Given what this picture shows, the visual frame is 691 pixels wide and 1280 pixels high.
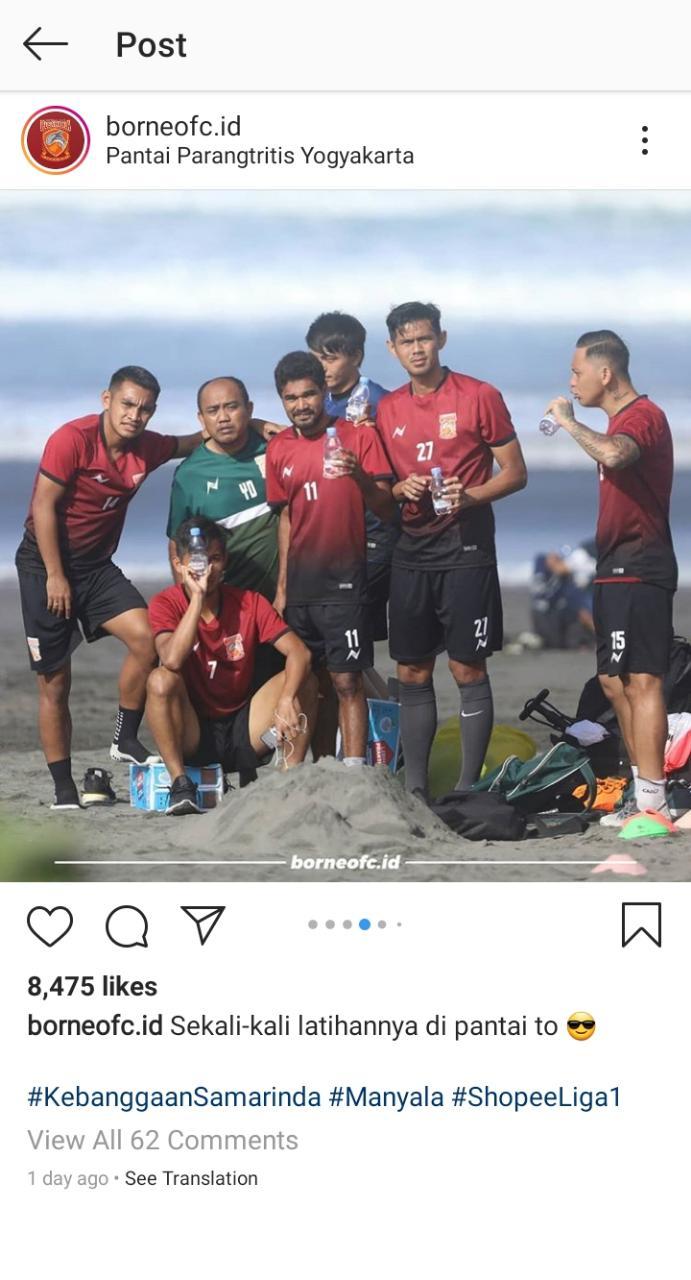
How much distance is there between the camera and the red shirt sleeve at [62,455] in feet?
23.6

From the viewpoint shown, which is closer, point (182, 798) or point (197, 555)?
point (197, 555)

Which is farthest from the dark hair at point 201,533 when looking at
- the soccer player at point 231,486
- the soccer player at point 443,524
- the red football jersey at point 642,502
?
the red football jersey at point 642,502

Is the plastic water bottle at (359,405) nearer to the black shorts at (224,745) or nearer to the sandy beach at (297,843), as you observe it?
the black shorts at (224,745)

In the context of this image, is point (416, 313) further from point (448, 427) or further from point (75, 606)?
point (75, 606)

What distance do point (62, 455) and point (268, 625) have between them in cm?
101

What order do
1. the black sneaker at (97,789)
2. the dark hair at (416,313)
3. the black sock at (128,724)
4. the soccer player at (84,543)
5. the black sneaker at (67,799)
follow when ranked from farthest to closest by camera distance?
the black sock at (128,724), the black sneaker at (97,789), the black sneaker at (67,799), the soccer player at (84,543), the dark hair at (416,313)

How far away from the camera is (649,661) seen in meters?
6.93

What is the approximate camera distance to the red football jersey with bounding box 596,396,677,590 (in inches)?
270

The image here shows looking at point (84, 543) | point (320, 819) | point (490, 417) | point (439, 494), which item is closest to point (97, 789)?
point (84, 543)

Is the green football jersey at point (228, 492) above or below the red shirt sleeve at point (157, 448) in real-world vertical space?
below
